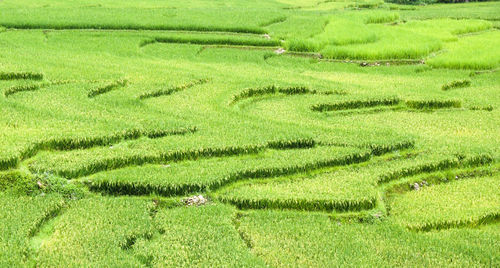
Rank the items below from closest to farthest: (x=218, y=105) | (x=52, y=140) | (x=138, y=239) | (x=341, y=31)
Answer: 1. (x=138, y=239)
2. (x=52, y=140)
3. (x=218, y=105)
4. (x=341, y=31)

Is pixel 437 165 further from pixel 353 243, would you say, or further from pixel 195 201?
pixel 195 201

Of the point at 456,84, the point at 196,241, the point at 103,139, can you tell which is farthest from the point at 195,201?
the point at 456,84

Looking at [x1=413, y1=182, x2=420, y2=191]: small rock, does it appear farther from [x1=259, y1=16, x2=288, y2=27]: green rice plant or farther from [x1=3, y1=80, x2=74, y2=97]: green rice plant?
[x1=259, y1=16, x2=288, y2=27]: green rice plant

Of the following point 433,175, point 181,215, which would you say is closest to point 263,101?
point 433,175

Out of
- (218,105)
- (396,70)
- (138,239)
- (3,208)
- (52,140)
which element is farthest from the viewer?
(396,70)

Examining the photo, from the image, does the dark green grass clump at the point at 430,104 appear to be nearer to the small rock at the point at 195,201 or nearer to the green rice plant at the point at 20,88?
the small rock at the point at 195,201

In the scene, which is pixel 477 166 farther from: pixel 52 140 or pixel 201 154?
pixel 52 140
